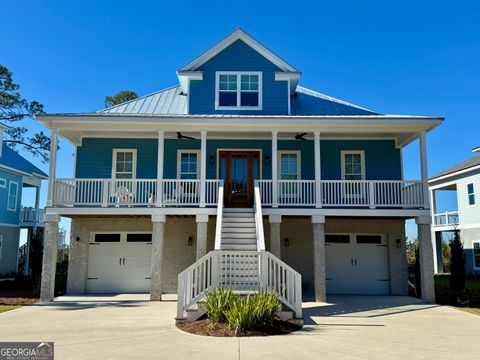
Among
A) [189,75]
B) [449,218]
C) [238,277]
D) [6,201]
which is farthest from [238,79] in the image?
[449,218]

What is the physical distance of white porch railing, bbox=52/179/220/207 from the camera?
566 inches

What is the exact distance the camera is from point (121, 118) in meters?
14.2

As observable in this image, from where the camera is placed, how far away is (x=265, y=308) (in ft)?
29.2

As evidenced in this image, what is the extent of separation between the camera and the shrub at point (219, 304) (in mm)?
9102

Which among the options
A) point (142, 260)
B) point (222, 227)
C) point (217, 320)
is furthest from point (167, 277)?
point (217, 320)

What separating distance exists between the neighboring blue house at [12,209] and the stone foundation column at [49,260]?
11.3 metres

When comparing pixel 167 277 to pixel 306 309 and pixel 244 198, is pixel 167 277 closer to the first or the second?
pixel 244 198

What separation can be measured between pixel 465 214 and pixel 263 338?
21.5m

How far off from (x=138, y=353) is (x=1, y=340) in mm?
2940

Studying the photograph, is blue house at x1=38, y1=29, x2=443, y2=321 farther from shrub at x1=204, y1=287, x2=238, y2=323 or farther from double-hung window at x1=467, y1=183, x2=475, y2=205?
double-hung window at x1=467, y1=183, x2=475, y2=205

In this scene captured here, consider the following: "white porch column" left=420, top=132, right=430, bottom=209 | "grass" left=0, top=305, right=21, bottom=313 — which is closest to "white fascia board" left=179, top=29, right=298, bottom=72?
"white porch column" left=420, top=132, right=430, bottom=209

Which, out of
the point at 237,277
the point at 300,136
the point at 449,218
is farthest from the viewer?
the point at 449,218

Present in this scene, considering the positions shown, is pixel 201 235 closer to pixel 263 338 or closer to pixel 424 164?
pixel 263 338

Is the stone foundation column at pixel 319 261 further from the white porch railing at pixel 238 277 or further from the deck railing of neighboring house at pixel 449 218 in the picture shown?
the deck railing of neighboring house at pixel 449 218
